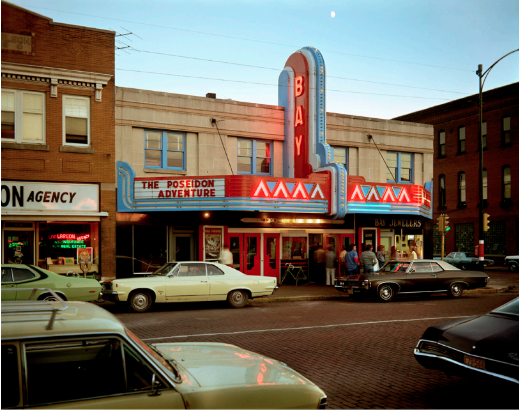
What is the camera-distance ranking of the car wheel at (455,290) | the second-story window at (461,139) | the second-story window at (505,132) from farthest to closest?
the second-story window at (461,139) < the second-story window at (505,132) < the car wheel at (455,290)

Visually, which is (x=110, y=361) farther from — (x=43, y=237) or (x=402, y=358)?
(x=43, y=237)

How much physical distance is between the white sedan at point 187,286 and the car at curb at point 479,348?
876 cm

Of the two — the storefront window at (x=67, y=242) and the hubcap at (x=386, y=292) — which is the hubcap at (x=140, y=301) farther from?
the hubcap at (x=386, y=292)

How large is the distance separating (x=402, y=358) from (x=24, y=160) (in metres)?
14.4

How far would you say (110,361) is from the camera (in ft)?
12.1

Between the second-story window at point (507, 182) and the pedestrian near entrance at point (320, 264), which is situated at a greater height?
the second-story window at point (507, 182)

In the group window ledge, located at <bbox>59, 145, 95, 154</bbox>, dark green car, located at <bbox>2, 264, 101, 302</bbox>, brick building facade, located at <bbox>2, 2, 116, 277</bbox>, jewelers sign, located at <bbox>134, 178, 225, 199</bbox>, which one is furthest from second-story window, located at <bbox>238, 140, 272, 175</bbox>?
dark green car, located at <bbox>2, 264, 101, 302</bbox>

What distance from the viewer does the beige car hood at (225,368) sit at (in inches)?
157

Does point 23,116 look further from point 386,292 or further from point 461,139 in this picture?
point 461,139

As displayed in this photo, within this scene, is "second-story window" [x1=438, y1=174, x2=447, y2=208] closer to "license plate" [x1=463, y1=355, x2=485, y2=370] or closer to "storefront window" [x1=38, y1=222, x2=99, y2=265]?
"storefront window" [x1=38, y1=222, x2=99, y2=265]

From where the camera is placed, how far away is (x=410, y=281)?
1694 cm

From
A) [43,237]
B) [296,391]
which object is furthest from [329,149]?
[296,391]

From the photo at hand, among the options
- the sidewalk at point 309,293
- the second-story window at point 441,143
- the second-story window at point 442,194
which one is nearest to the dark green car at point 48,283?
the sidewalk at point 309,293

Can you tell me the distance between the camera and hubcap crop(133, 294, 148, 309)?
14.0 metres
